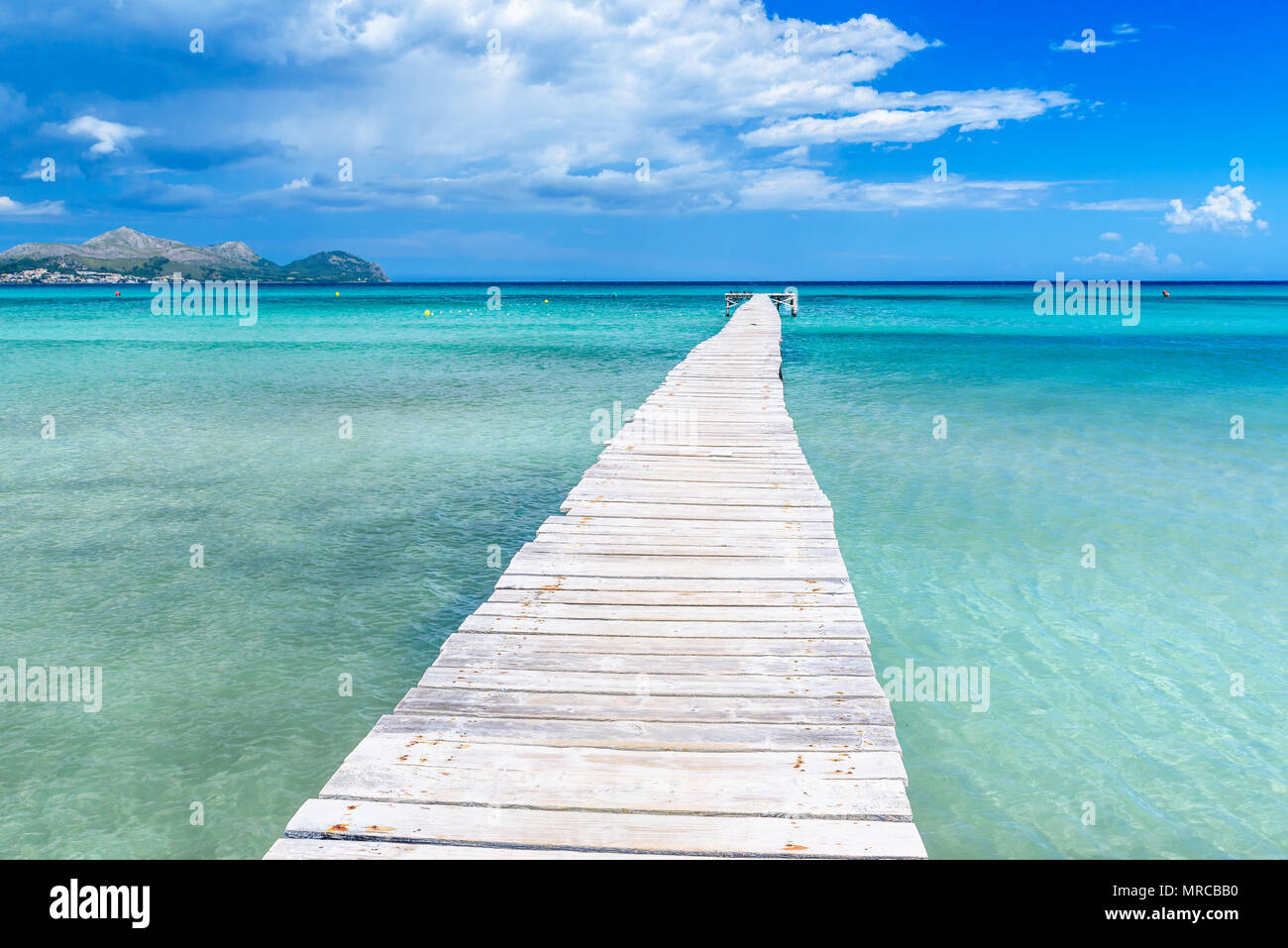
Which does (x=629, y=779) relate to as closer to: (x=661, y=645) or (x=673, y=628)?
(x=661, y=645)

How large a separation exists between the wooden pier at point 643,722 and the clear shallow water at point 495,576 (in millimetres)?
1173

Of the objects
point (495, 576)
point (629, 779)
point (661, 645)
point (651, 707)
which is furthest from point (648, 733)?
point (495, 576)

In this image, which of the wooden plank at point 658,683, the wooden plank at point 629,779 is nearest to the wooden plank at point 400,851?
the wooden plank at point 629,779

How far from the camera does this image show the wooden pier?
9.84 feet

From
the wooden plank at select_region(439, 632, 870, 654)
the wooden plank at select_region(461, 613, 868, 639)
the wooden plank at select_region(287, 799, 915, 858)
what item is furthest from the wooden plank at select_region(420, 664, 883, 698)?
the wooden plank at select_region(287, 799, 915, 858)

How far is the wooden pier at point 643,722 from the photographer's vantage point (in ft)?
9.84

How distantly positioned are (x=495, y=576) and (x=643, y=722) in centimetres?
439

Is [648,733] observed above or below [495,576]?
above

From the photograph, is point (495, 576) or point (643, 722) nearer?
point (643, 722)

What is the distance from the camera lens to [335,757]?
494 cm

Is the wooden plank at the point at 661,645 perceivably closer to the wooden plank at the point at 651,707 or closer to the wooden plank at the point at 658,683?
the wooden plank at the point at 658,683

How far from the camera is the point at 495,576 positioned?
312 inches
